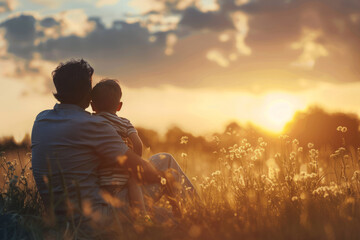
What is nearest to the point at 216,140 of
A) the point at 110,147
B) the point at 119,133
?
the point at 119,133

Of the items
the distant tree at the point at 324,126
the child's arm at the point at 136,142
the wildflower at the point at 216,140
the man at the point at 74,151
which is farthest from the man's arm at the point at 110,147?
the distant tree at the point at 324,126

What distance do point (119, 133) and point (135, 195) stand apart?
74 centimetres

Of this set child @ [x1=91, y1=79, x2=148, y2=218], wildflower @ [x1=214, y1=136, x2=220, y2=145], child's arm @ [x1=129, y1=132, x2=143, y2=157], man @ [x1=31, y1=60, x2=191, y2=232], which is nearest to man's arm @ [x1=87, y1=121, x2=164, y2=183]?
man @ [x1=31, y1=60, x2=191, y2=232]

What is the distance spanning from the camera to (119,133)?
4816 mm

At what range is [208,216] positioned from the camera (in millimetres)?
4020

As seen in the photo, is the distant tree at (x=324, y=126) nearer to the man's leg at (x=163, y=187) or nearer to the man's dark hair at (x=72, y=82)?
the man's leg at (x=163, y=187)

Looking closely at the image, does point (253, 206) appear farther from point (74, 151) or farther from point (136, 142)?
point (74, 151)

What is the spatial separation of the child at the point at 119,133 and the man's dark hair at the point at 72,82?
0.31m

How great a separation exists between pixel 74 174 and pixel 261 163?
8.29ft

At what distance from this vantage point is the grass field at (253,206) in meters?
3.65

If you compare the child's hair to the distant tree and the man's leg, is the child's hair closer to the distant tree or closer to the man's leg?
the man's leg

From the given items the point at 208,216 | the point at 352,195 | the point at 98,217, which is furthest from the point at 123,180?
the point at 352,195

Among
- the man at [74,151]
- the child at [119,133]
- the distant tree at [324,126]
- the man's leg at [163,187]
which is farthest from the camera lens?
the distant tree at [324,126]

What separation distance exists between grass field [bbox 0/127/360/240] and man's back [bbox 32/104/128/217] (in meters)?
0.36
